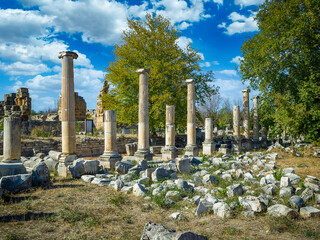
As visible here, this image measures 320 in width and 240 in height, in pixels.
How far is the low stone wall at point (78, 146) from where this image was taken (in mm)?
14703

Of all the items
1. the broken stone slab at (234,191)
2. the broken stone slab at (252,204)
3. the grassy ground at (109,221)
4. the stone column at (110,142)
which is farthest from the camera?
the stone column at (110,142)

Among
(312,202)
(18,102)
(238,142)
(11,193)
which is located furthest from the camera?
(18,102)

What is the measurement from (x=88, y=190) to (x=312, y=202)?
19.8ft

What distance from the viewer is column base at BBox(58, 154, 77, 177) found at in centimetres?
939

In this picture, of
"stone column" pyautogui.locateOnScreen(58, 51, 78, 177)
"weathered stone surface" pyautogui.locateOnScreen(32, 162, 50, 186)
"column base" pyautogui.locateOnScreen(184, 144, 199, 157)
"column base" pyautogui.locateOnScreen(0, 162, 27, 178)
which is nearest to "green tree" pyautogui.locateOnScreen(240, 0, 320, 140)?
"column base" pyautogui.locateOnScreen(184, 144, 199, 157)

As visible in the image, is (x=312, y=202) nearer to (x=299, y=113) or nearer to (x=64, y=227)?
(x=64, y=227)

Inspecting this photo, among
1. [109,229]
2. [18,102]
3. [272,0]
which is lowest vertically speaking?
[109,229]

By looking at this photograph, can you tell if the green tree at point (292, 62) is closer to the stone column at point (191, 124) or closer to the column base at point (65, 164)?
the stone column at point (191, 124)

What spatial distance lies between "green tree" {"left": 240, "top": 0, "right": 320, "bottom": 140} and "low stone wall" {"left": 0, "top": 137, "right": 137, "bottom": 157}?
11480 mm

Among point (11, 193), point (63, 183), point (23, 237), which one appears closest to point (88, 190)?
point (63, 183)

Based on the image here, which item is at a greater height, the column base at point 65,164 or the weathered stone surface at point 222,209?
the column base at point 65,164

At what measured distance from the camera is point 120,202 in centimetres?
634

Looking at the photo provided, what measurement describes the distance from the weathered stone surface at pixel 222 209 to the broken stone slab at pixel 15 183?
215 inches

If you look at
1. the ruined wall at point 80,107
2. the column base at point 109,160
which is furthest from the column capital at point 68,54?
the ruined wall at point 80,107
